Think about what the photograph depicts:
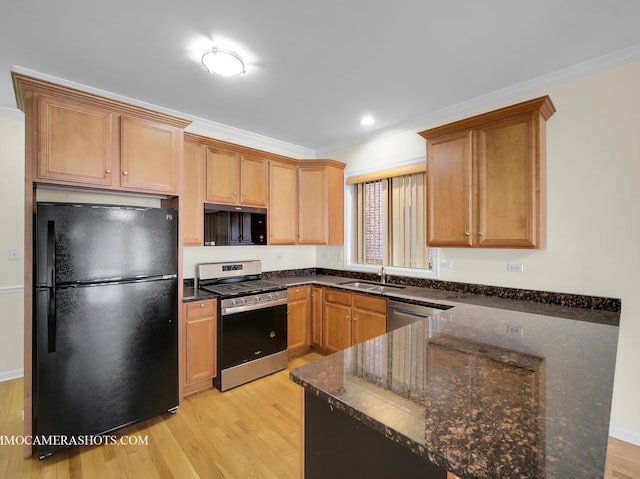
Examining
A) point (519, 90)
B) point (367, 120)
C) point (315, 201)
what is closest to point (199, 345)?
point (315, 201)

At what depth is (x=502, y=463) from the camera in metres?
0.64

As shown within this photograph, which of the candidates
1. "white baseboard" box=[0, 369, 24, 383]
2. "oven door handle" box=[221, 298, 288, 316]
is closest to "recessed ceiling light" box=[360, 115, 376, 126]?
"oven door handle" box=[221, 298, 288, 316]

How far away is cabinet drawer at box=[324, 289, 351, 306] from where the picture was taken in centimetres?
326

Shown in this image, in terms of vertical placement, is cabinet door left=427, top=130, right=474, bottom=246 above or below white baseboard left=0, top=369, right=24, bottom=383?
above

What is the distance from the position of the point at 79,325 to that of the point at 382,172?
125 inches

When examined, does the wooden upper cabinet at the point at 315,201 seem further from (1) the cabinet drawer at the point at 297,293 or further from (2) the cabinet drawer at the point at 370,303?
(2) the cabinet drawer at the point at 370,303

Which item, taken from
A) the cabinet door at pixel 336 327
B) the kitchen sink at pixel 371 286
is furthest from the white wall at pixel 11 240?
the kitchen sink at pixel 371 286

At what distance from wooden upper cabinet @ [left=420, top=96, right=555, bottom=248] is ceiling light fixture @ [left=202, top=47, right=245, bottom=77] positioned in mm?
1784

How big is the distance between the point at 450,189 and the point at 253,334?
2.35m

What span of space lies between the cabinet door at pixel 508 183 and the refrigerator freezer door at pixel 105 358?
268cm

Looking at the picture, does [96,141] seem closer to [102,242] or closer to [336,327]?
[102,242]

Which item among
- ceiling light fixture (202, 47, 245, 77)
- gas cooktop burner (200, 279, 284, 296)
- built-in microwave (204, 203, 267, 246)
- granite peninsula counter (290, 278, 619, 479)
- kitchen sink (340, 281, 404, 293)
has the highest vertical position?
ceiling light fixture (202, 47, 245, 77)

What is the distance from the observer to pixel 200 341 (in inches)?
107

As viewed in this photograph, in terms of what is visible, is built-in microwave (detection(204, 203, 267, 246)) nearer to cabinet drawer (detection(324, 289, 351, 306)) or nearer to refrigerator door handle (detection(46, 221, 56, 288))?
cabinet drawer (detection(324, 289, 351, 306))
